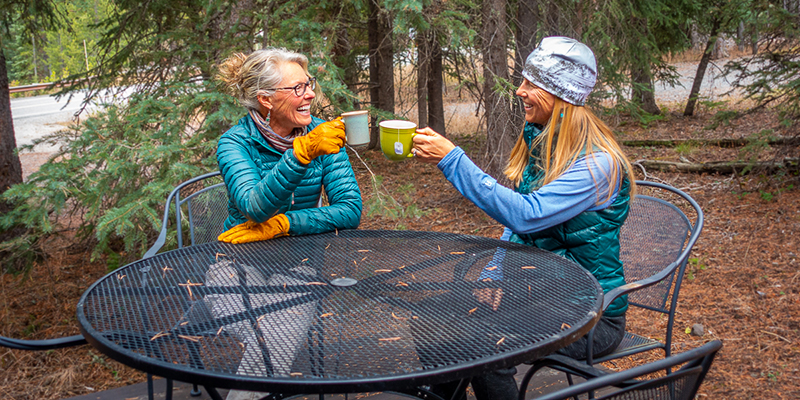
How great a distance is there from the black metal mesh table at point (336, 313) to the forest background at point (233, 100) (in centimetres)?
146

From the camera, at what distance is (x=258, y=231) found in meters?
2.23

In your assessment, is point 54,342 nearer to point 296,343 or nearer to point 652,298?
point 296,343

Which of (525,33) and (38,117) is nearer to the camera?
(525,33)

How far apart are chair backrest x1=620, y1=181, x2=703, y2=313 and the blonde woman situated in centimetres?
34

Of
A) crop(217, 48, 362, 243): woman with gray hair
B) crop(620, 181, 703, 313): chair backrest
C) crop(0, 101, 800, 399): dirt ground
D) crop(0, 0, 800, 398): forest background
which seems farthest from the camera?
crop(0, 0, 800, 398): forest background

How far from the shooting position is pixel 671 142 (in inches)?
296

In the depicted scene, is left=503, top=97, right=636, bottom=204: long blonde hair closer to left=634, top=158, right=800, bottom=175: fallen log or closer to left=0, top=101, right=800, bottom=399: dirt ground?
left=0, top=101, right=800, bottom=399: dirt ground

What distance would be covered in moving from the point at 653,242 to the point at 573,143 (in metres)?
0.67

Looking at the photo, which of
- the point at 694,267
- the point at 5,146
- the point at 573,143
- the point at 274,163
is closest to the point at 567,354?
the point at 573,143

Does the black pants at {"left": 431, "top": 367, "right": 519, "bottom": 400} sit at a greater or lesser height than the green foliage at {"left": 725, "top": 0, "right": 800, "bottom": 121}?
lesser

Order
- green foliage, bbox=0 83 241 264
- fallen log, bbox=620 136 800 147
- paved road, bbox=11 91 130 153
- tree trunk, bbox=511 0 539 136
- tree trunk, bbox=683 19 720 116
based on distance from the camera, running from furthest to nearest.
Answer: paved road, bbox=11 91 130 153 → tree trunk, bbox=683 19 720 116 → fallen log, bbox=620 136 800 147 → tree trunk, bbox=511 0 539 136 → green foliage, bbox=0 83 241 264

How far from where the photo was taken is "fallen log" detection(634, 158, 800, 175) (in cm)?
529

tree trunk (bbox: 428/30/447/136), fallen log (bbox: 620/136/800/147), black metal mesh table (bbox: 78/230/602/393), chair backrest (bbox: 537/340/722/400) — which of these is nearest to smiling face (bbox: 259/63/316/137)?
black metal mesh table (bbox: 78/230/602/393)

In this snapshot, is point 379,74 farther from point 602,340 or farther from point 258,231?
Result: point 602,340
